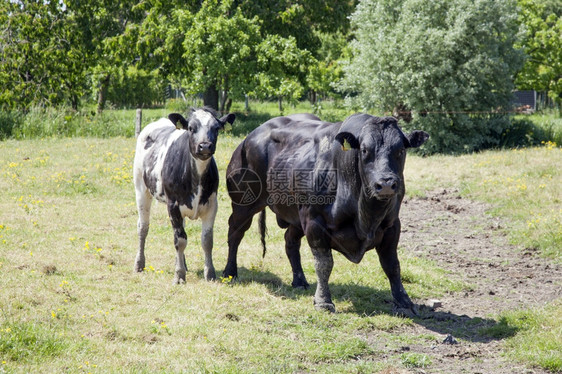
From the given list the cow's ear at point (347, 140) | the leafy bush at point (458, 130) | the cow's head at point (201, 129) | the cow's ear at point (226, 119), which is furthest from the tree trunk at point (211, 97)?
the cow's ear at point (347, 140)

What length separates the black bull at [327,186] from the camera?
20.7 feet

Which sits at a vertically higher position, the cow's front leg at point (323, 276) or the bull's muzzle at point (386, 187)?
the bull's muzzle at point (386, 187)

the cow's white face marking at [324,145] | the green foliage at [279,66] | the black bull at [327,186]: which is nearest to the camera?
the black bull at [327,186]

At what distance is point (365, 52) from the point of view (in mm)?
21312

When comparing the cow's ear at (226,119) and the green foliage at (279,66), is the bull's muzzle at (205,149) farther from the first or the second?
the green foliage at (279,66)

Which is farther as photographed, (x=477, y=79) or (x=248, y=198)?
(x=477, y=79)

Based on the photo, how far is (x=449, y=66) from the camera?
19672mm

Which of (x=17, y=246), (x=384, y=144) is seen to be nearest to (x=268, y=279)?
(x=384, y=144)

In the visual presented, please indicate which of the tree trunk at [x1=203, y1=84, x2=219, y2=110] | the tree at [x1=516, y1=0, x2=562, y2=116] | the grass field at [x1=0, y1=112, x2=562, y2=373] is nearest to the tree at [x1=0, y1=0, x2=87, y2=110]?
the tree trunk at [x1=203, y1=84, x2=219, y2=110]

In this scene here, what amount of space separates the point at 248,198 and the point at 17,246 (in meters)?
3.34

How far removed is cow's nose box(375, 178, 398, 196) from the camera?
597 cm

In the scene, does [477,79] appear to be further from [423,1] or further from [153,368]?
[153,368]

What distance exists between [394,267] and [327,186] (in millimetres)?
1137
